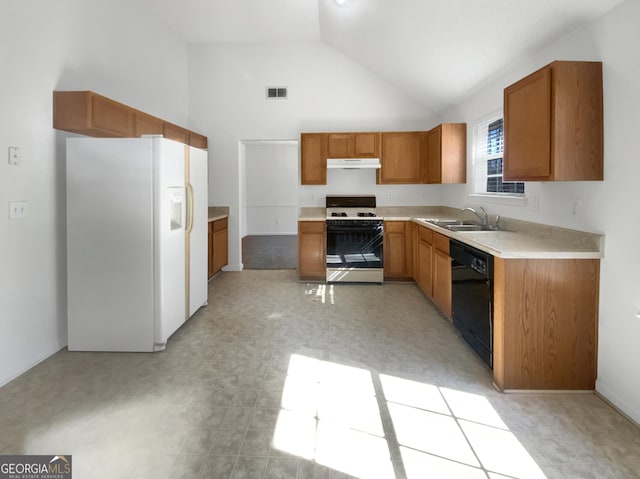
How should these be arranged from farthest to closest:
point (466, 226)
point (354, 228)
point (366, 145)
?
1. point (366, 145)
2. point (354, 228)
3. point (466, 226)

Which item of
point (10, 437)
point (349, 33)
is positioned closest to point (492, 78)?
point (349, 33)

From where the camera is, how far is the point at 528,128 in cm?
262

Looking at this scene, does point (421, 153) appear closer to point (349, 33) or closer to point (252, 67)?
point (349, 33)

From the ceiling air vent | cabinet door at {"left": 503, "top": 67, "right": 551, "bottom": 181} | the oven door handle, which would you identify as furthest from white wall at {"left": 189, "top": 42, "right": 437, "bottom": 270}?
cabinet door at {"left": 503, "top": 67, "right": 551, "bottom": 181}

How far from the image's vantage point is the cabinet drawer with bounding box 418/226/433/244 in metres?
4.38

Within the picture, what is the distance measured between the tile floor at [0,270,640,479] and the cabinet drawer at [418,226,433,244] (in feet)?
4.19

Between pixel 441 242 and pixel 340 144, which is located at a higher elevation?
pixel 340 144

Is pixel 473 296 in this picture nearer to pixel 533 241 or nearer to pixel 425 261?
pixel 533 241

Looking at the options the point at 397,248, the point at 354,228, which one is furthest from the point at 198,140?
the point at 397,248

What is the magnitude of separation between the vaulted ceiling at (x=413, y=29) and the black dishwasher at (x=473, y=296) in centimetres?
162

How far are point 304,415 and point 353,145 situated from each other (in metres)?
4.23

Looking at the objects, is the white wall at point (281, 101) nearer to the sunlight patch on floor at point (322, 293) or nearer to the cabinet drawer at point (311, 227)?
the cabinet drawer at point (311, 227)

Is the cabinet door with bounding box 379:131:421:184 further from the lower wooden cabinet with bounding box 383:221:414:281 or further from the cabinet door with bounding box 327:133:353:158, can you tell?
the lower wooden cabinet with bounding box 383:221:414:281

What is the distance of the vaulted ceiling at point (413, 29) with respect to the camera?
2.77 m
